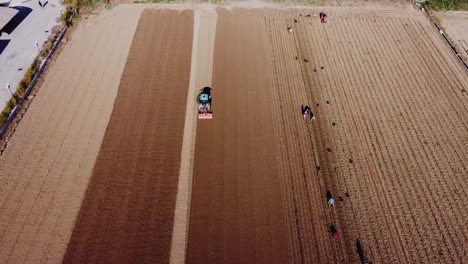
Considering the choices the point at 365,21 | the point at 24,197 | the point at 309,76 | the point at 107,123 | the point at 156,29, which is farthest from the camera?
the point at 365,21

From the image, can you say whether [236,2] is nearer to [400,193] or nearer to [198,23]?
[198,23]

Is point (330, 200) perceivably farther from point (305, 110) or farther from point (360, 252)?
point (305, 110)

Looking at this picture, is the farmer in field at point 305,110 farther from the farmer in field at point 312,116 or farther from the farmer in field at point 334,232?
the farmer in field at point 334,232

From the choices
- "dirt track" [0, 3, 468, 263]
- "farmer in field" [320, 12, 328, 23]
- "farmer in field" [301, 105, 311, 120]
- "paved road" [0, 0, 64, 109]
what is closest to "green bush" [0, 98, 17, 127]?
"paved road" [0, 0, 64, 109]

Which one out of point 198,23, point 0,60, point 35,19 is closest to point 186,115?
point 198,23

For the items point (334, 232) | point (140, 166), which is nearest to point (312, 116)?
point (334, 232)

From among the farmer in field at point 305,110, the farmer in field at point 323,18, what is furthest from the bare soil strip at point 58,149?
the farmer in field at point 323,18
